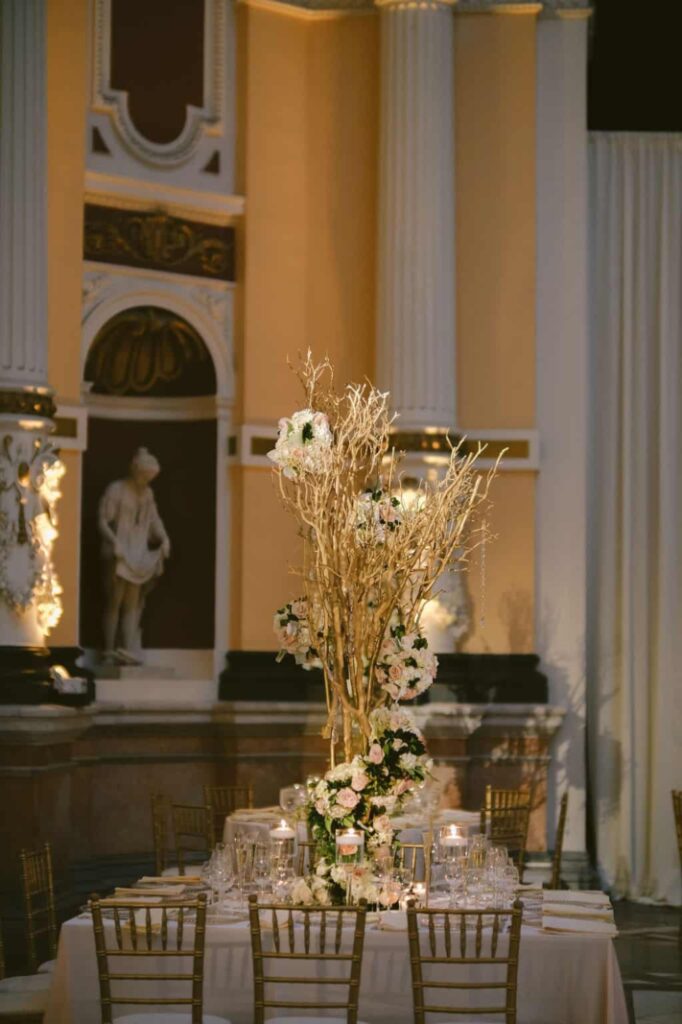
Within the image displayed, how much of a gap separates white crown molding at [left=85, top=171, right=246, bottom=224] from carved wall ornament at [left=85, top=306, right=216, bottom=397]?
2.13ft

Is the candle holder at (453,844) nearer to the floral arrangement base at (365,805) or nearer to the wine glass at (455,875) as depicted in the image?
the wine glass at (455,875)

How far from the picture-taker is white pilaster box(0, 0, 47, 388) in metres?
9.51

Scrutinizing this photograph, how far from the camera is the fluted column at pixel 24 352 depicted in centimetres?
941

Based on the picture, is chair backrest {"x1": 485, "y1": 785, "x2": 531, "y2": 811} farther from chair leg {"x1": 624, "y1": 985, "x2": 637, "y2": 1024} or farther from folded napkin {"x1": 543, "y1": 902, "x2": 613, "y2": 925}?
folded napkin {"x1": 543, "y1": 902, "x2": 613, "y2": 925}

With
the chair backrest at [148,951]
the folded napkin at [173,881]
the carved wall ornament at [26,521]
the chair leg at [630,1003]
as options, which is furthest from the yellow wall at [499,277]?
the chair backrest at [148,951]

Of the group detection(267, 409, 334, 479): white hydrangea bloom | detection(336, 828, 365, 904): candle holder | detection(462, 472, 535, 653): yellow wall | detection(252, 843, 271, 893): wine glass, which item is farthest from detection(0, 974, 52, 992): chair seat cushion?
detection(462, 472, 535, 653): yellow wall

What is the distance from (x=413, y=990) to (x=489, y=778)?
17.8ft

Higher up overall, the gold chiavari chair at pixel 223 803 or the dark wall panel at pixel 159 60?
the dark wall panel at pixel 159 60

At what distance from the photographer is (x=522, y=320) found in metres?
11.2

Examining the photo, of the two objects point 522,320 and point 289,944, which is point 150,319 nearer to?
point 522,320

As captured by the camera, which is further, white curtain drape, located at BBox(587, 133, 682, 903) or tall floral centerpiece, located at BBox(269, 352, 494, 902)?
white curtain drape, located at BBox(587, 133, 682, 903)

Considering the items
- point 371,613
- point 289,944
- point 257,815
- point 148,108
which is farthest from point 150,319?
point 289,944

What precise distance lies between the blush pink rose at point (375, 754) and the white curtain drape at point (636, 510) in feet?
17.5

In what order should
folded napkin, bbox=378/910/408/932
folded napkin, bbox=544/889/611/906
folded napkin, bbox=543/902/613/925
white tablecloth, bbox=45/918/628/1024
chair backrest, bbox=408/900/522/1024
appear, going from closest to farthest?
chair backrest, bbox=408/900/522/1024 → white tablecloth, bbox=45/918/628/1024 → folded napkin, bbox=378/910/408/932 → folded napkin, bbox=543/902/613/925 → folded napkin, bbox=544/889/611/906
